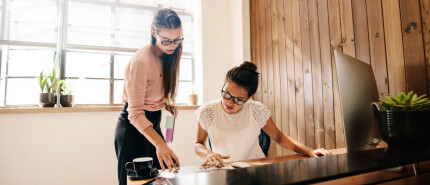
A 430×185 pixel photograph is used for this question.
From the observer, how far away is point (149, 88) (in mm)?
1431

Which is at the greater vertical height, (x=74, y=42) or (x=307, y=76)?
(x=74, y=42)

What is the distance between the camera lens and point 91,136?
2439 mm

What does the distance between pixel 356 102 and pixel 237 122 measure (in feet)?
Result: 2.81

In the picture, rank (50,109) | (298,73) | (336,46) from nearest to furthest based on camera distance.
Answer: (336,46), (298,73), (50,109)

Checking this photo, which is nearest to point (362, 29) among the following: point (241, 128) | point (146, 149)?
point (241, 128)

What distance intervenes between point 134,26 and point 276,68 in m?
1.89

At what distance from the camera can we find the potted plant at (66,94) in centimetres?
239

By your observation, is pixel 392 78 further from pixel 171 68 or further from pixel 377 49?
pixel 171 68

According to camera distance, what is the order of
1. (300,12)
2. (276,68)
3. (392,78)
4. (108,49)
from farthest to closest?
(108,49), (276,68), (300,12), (392,78)

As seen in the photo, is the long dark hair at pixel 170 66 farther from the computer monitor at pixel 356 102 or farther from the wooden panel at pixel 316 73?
the wooden panel at pixel 316 73

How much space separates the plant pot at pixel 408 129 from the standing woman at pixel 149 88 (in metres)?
0.93

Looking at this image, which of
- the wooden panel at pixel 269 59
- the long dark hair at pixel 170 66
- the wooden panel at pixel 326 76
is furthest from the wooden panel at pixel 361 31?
the long dark hair at pixel 170 66

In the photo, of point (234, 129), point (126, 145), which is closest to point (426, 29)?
point (234, 129)

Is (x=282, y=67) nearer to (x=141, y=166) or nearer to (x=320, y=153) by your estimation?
(x=320, y=153)
